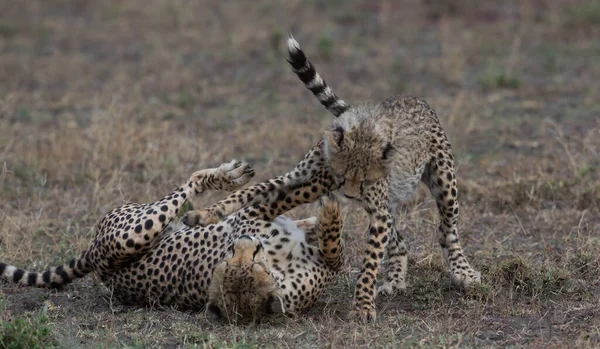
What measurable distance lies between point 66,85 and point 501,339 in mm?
6991

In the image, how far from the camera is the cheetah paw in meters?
5.59

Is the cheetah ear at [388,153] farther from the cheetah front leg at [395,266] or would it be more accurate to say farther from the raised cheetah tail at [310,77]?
the cheetah front leg at [395,266]

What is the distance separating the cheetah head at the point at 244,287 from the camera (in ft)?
15.1

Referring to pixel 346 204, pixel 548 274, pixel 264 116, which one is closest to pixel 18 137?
pixel 264 116

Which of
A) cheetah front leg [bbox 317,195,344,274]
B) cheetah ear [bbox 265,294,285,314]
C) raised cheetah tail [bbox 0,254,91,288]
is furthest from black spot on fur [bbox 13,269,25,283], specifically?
cheetah front leg [bbox 317,195,344,274]

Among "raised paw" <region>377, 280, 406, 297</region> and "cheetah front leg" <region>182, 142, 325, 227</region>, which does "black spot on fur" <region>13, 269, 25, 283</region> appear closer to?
"cheetah front leg" <region>182, 142, 325, 227</region>

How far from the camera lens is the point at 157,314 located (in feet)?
16.3

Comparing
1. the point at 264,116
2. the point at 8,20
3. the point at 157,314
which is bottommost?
the point at 157,314

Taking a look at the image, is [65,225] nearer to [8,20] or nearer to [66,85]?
[66,85]

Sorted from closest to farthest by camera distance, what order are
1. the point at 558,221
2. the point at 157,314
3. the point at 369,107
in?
the point at 157,314 < the point at 369,107 < the point at 558,221

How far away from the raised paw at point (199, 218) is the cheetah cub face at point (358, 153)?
0.72 m

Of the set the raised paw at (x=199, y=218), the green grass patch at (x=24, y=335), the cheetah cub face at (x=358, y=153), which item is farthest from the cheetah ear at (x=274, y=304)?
the green grass patch at (x=24, y=335)

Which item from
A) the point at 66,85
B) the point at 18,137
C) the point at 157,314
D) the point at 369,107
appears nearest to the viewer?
the point at 157,314

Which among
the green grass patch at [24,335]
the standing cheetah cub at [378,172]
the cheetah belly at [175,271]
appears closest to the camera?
the green grass patch at [24,335]
